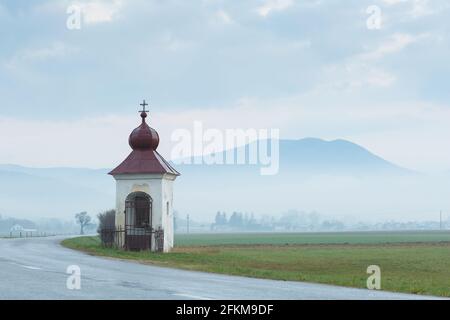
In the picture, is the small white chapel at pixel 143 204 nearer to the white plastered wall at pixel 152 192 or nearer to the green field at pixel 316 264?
the white plastered wall at pixel 152 192

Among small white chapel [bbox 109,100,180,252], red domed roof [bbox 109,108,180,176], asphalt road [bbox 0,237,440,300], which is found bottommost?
asphalt road [bbox 0,237,440,300]

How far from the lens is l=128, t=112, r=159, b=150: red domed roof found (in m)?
38.6

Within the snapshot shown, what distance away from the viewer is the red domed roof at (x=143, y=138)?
127 feet

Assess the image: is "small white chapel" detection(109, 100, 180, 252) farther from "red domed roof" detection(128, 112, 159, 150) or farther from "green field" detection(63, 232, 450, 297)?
"green field" detection(63, 232, 450, 297)

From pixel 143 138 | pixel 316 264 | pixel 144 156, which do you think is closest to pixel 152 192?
pixel 144 156

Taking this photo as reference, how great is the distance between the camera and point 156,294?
1385 cm

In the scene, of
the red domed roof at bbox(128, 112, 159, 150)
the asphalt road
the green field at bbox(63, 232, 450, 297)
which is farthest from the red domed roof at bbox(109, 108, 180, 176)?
the asphalt road

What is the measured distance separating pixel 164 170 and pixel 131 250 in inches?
168

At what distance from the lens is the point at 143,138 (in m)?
38.8

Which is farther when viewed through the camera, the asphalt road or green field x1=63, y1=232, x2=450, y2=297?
green field x1=63, y1=232, x2=450, y2=297

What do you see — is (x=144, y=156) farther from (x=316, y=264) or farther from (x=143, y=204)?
(x=316, y=264)
